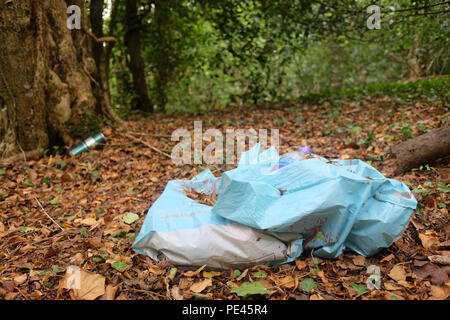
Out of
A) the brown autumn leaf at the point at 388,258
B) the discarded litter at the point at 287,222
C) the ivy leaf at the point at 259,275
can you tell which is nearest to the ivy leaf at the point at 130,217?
the discarded litter at the point at 287,222

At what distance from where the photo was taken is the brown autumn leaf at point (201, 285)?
1490mm

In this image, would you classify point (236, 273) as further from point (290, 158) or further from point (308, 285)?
point (290, 158)

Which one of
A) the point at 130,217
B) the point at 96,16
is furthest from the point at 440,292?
the point at 96,16

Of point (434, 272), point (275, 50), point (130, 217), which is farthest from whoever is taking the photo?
point (275, 50)

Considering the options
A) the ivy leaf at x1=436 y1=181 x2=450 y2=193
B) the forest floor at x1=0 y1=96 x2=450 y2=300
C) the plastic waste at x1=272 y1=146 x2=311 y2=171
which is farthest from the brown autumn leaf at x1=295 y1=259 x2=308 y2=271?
the ivy leaf at x1=436 y1=181 x2=450 y2=193

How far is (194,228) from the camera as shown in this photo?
63.8 inches

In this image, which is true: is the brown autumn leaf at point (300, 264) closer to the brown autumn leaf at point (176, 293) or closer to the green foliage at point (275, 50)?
the brown autumn leaf at point (176, 293)

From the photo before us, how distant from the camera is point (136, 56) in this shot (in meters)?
5.92

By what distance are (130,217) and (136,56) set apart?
459 centimetres

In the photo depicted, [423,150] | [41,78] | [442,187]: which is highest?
[41,78]

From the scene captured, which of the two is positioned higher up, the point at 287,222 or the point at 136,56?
the point at 136,56

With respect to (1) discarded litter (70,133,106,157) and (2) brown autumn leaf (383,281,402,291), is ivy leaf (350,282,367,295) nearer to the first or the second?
(2) brown autumn leaf (383,281,402,291)

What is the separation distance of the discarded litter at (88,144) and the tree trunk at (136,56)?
2881mm
